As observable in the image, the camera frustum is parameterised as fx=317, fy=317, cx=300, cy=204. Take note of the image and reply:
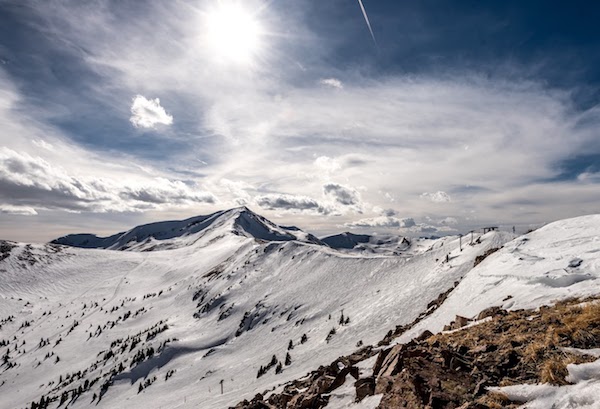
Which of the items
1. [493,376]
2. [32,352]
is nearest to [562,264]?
[493,376]

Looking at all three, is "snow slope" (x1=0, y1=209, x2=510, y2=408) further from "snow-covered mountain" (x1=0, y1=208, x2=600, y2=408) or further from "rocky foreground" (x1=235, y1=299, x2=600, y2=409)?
"rocky foreground" (x1=235, y1=299, x2=600, y2=409)

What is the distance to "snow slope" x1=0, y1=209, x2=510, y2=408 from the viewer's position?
1571 inches

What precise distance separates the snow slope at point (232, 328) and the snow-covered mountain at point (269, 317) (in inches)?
12.2

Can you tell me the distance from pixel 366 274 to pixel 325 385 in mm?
47737

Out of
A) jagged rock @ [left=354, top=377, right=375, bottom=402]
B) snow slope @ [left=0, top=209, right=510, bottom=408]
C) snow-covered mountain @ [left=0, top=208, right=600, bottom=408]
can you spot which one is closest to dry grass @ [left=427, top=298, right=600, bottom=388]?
jagged rock @ [left=354, top=377, right=375, bottom=402]

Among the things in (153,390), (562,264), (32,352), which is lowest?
(32,352)

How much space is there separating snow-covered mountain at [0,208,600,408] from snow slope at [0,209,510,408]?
0.31 m

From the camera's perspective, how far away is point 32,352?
325ft

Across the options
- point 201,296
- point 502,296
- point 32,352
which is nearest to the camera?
point 502,296

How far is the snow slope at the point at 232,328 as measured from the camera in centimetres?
3991

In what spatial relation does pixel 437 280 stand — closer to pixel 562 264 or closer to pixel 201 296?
pixel 562 264

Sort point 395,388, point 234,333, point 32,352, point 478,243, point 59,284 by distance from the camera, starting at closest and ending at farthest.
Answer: point 395,388
point 478,243
point 234,333
point 32,352
point 59,284

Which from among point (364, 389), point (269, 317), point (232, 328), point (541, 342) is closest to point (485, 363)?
point (541, 342)

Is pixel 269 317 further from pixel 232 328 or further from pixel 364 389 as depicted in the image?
pixel 364 389
